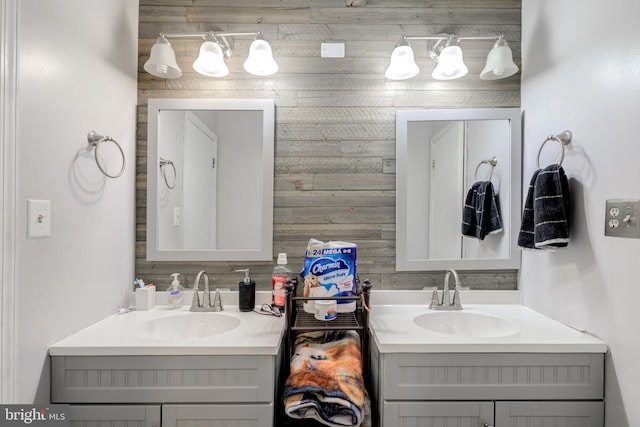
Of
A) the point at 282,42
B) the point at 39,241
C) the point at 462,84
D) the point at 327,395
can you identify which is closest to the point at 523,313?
the point at 327,395

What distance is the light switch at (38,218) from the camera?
0.94m

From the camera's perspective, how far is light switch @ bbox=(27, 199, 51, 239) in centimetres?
94

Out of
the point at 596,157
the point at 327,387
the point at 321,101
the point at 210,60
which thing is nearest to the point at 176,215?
the point at 210,60

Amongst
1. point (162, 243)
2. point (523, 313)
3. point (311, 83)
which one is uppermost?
point (311, 83)

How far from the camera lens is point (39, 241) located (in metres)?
0.99

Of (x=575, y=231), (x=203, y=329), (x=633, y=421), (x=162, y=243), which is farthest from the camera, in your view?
(x=162, y=243)

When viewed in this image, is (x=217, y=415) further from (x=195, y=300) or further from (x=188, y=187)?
(x=188, y=187)

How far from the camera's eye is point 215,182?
5.01ft

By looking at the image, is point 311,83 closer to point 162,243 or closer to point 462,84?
point 462,84

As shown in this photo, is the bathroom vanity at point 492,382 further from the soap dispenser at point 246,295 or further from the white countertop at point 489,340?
the soap dispenser at point 246,295

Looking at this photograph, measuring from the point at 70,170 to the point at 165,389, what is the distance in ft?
2.59

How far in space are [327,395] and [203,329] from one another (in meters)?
0.65

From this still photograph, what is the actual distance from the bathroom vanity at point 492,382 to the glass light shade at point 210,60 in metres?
1.31

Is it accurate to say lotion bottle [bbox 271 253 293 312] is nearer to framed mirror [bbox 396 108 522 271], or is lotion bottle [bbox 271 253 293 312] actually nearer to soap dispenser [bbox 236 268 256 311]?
soap dispenser [bbox 236 268 256 311]
